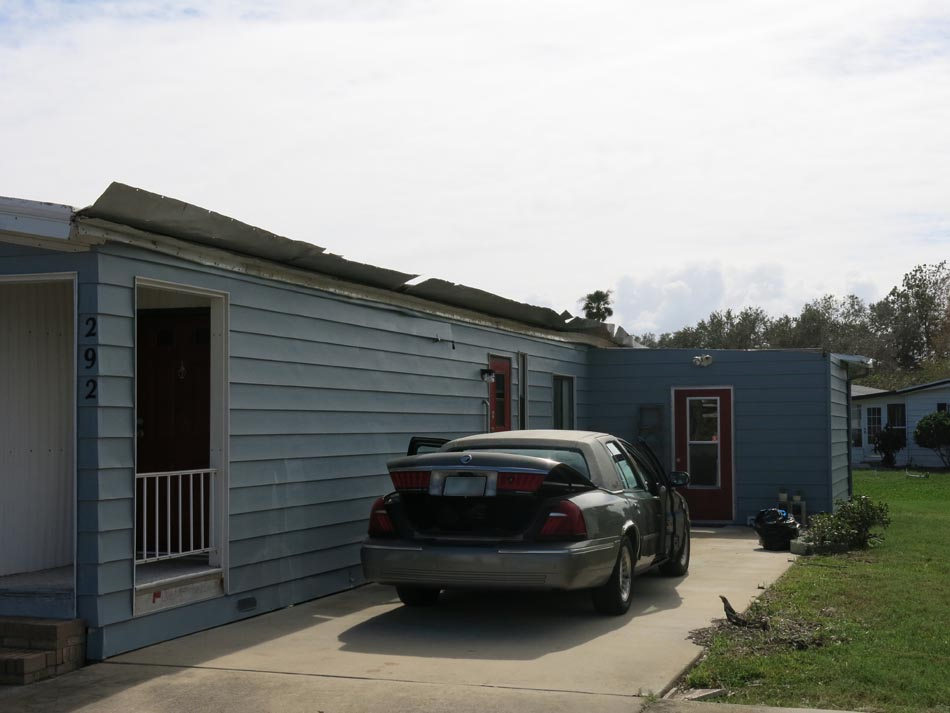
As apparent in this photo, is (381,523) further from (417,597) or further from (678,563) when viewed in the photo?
(678,563)

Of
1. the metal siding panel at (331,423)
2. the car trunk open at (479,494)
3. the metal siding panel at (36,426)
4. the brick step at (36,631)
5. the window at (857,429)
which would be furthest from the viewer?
the window at (857,429)

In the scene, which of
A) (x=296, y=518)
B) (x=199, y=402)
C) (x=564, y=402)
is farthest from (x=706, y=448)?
(x=199, y=402)

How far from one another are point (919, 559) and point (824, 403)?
13.9ft

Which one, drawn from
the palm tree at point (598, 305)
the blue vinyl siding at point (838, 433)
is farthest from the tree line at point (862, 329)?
the blue vinyl siding at point (838, 433)

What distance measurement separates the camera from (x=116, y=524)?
6723mm

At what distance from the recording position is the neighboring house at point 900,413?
33.3 m

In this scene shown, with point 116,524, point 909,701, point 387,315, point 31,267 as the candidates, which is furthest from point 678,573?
point 31,267

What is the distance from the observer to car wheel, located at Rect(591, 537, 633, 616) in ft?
26.1

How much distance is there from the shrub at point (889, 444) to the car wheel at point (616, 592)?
27.5 metres

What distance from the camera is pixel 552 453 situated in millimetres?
8500

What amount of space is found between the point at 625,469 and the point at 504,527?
69.8 inches

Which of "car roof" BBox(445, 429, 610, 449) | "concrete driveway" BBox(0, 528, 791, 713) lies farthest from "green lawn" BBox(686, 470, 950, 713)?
"car roof" BBox(445, 429, 610, 449)

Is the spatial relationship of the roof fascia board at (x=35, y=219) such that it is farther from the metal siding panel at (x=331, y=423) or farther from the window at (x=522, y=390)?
the window at (x=522, y=390)

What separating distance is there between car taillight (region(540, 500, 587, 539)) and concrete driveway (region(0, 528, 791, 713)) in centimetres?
68
